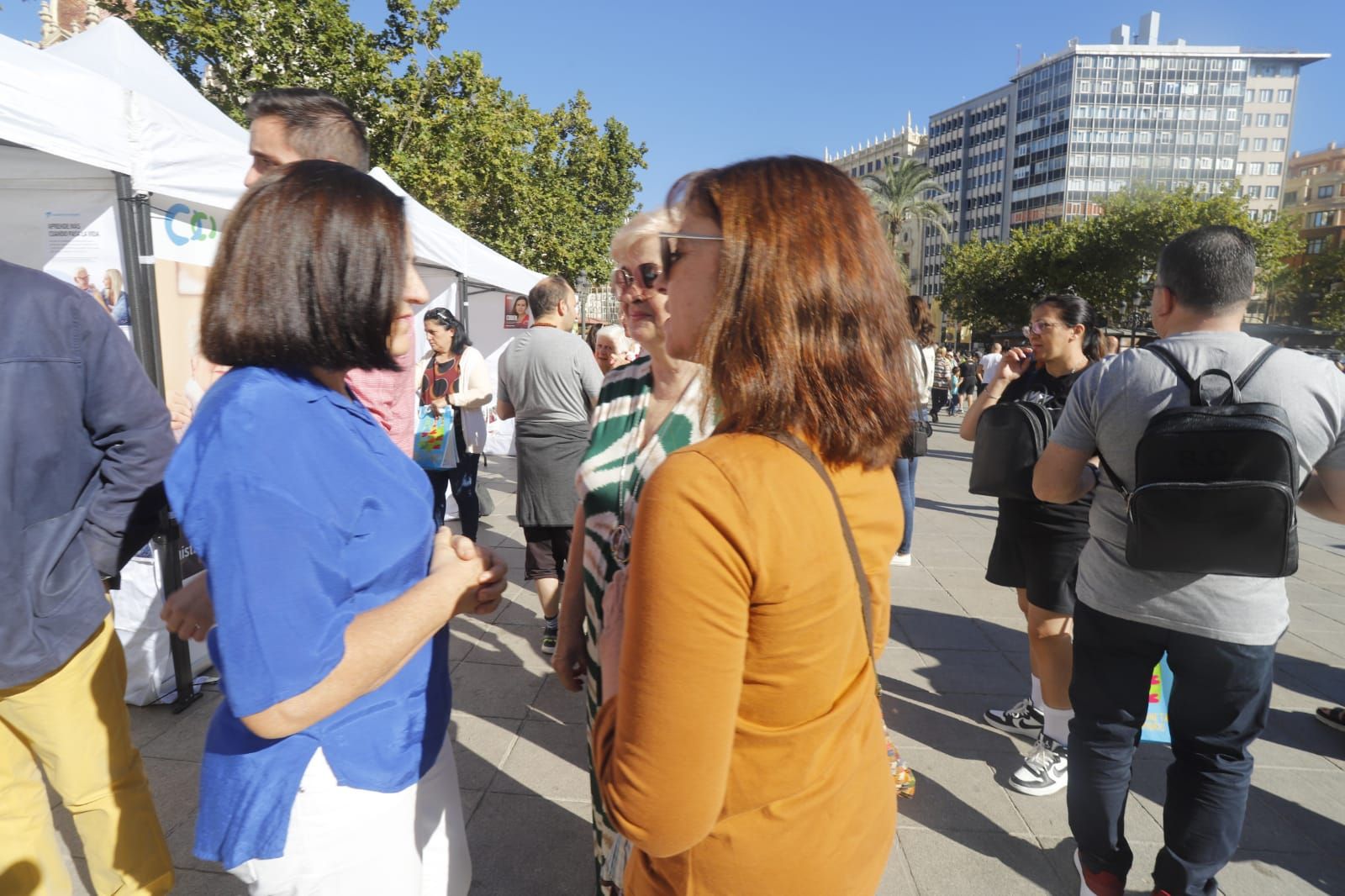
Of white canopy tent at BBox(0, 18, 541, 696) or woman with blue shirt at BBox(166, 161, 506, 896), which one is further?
white canopy tent at BBox(0, 18, 541, 696)

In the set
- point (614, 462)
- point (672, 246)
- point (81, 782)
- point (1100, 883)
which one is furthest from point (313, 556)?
point (1100, 883)

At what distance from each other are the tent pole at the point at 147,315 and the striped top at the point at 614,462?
2279 millimetres

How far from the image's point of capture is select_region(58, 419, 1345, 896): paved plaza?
236 centimetres

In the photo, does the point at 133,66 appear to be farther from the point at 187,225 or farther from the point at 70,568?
the point at 70,568

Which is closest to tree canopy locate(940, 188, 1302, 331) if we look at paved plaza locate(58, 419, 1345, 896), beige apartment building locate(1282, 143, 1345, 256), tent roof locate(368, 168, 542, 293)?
tent roof locate(368, 168, 542, 293)

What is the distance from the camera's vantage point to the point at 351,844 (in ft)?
3.89

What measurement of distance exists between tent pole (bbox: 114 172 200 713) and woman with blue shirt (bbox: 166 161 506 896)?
2.34 metres

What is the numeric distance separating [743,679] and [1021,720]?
295cm

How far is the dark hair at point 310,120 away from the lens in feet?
6.52

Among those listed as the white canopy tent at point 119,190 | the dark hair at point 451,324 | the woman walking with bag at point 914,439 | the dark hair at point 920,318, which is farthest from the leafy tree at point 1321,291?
the white canopy tent at point 119,190

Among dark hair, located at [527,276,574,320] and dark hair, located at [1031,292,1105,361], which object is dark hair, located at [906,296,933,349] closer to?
Result: dark hair, located at [1031,292,1105,361]

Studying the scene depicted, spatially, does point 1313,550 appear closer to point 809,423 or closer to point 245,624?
point 809,423

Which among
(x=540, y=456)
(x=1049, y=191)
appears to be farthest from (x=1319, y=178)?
(x=540, y=456)

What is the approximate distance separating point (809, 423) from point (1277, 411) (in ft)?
4.97
